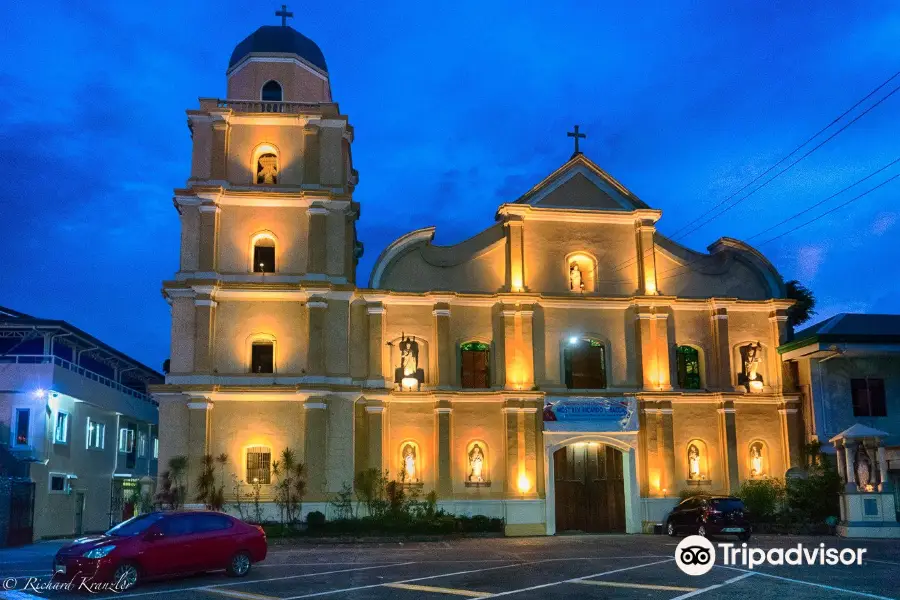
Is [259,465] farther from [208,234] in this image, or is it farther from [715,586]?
[715,586]

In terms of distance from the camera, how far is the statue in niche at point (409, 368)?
33438 millimetres

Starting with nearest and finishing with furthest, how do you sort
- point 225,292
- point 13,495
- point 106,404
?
point 13,495
point 225,292
point 106,404

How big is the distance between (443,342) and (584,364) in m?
5.78

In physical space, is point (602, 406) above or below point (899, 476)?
above

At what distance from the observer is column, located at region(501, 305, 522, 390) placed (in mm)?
34312

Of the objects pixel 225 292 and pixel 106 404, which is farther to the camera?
pixel 106 404

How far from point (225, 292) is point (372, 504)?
9.44 meters

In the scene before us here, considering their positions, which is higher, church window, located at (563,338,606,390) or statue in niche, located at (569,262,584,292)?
statue in niche, located at (569,262,584,292)

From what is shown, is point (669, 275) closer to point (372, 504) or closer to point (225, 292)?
point (372, 504)

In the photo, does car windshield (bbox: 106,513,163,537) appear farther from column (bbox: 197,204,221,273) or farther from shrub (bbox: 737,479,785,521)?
shrub (bbox: 737,479,785,521)

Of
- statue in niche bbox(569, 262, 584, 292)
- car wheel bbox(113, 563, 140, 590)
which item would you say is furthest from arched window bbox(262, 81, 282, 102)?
car wheel bbox(113, 563, 140, 590)

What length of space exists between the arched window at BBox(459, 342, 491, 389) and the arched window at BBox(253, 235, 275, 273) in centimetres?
801

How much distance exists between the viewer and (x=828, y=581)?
17.4 meters

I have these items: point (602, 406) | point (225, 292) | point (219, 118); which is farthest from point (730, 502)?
point (219, 118)
